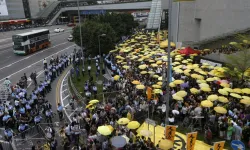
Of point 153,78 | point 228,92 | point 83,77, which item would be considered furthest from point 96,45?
point 228,92

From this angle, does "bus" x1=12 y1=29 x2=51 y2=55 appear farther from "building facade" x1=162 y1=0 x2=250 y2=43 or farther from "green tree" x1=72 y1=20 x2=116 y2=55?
"building facade" x1=162 y1=0 x2=250 y2=43

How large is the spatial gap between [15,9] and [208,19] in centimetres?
7967

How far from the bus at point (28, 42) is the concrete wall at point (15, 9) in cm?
4968

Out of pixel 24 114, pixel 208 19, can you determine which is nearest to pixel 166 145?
pixel 24 114

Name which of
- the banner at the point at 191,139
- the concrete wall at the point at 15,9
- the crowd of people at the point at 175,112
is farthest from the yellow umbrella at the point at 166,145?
the concrete wall at the point at 15,9

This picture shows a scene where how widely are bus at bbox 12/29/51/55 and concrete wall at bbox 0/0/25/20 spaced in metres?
49.7

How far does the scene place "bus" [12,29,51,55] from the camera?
3862cm

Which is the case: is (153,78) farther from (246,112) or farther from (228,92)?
(246,112)

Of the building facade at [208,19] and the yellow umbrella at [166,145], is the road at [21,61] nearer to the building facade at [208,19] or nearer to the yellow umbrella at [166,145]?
the building facade at [208,19]

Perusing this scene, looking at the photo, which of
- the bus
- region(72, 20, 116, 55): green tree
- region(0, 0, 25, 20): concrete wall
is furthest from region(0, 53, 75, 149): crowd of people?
region(0, 0, 25, 20): concrete wall

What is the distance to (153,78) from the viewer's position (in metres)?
21.4

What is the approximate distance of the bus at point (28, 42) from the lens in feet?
127

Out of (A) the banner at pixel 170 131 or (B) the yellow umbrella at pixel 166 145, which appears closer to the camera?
(B) the yellow umbrella at pixel 166 145

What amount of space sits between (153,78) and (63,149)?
1029 cm
